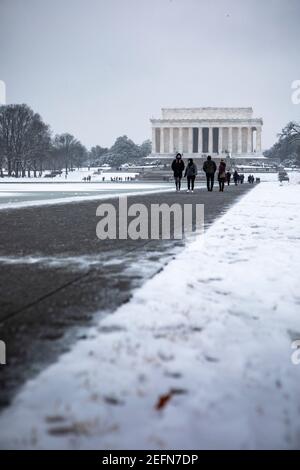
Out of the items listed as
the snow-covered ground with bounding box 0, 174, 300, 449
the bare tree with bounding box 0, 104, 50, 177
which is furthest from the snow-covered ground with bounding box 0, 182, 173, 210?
the bare tree with bounding box 0, 104, 50, 177

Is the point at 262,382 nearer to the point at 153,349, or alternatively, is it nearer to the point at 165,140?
the point at 153,349

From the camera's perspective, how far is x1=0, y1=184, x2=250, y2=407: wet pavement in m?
2.24

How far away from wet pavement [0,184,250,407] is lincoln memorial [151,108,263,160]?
113 meters

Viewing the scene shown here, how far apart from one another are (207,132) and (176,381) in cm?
12180

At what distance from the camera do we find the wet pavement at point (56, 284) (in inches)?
88.0

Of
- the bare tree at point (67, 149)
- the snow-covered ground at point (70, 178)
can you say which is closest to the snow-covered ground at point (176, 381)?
the snow-covered ground at point (70, 178)

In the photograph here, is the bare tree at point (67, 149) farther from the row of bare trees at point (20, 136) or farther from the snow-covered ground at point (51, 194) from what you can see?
the snow-covered ground at point (51, 194)

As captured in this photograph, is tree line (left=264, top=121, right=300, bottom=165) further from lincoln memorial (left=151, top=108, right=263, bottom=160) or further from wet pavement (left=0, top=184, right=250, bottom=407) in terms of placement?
wet pavement (left=0, top=184, right=250, bottom=407)

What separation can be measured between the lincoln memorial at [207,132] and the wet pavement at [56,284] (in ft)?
370

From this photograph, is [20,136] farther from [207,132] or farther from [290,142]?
[207,132]

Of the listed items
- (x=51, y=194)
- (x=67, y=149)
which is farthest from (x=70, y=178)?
(x=51, y=194)

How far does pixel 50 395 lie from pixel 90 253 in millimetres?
3721

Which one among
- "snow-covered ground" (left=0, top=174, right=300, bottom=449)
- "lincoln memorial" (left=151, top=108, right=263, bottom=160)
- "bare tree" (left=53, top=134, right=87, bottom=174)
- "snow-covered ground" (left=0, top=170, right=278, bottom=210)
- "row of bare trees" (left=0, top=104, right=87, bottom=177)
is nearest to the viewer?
"snow-covered ground" (left=0, top=174, right=300, bottom=449)
